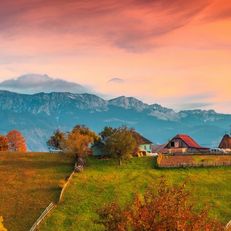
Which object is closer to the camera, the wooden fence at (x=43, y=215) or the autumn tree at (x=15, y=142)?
the wooden fence at (x=43, y=215)

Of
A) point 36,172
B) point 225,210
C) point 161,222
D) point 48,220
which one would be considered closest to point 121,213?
point 161,222

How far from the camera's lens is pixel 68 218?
89188 mm

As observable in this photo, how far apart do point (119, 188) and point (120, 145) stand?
827 inches

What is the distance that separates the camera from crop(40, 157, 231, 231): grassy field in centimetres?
8912

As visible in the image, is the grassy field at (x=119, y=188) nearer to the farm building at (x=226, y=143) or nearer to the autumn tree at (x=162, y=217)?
the autumn tree at (x=162, y=217)

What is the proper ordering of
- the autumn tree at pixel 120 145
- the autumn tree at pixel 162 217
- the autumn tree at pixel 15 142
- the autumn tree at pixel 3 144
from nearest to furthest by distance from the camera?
1. the autumn tree at pixel 162 217
2. the autumn tree at pixel 120 145
3. the autumn tree at pixel 3 144
4. the autumn tree at pixel 15 142

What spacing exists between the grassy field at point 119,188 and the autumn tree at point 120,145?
2.10 metres

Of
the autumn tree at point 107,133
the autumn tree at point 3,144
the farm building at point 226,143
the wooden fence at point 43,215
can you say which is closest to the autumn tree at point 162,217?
the wooden fence at point 43,215

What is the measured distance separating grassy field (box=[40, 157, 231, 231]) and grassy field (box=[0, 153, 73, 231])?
3468mm

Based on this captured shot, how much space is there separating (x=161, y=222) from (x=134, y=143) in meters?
79.7

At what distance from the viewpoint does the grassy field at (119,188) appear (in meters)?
89.1

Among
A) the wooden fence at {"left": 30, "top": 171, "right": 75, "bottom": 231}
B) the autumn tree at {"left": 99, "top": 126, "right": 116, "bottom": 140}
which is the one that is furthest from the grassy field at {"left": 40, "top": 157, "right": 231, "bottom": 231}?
the autumn tree at {"left": 99, "top": 126, "right": 116, "bottom": 140}

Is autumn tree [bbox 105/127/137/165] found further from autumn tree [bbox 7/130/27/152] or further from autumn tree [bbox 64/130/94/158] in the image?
autumn tree [bbox 7/130/27/152]

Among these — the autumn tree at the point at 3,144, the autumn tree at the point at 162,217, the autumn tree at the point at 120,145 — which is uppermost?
the autumn tree at the point at 3,144
